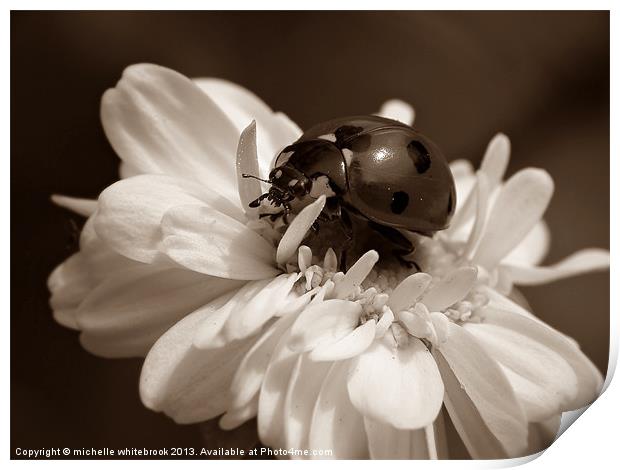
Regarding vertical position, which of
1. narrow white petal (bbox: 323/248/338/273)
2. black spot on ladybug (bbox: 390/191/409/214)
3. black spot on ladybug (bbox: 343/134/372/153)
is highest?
black spot on ladybug (bbox: 343/134/372/153)

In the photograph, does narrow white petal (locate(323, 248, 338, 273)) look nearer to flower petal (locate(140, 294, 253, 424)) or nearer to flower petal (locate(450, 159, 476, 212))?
flower petal (locate(140, 294, 253, 424))

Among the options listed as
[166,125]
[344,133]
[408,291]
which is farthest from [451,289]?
[166,125]

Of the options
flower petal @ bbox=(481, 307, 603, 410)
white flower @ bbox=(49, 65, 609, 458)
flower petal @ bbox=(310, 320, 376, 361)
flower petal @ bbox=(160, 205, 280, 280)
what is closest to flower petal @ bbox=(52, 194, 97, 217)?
white flower @ bbox=(49, 65, 609, 458)

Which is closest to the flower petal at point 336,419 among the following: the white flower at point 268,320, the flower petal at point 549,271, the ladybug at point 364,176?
the white flower at point 268,320

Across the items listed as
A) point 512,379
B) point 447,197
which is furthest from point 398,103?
point 512,379

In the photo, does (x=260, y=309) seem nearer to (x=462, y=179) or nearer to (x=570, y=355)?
(x=570, y=355)
